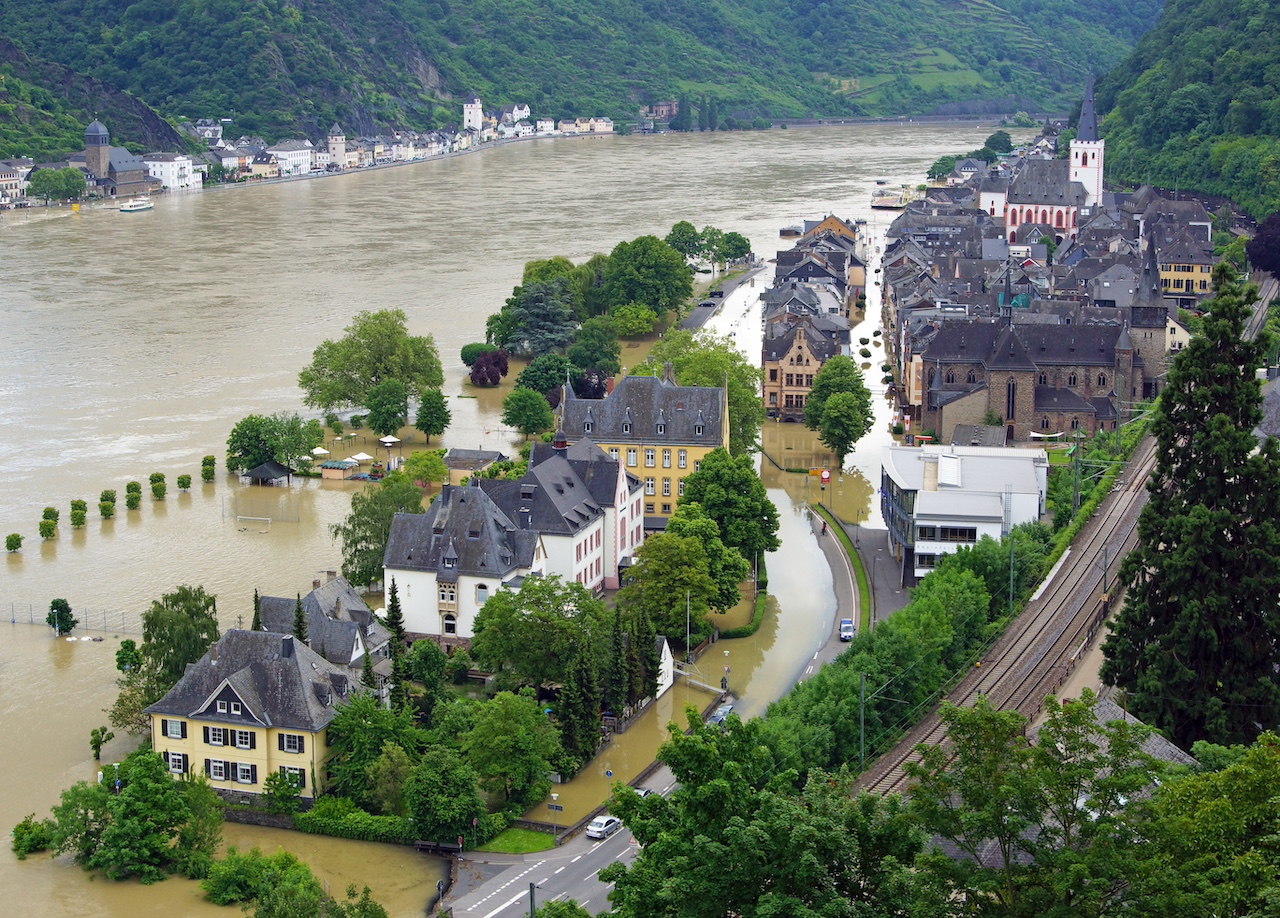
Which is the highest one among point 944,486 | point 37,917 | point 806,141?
point 806,141

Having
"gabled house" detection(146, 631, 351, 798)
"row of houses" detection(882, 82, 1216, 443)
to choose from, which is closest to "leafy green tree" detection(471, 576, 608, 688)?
"gabled house" detection(146, 631, 351, 798)

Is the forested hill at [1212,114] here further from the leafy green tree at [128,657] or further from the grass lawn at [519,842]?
the grass lawn at [519,842]

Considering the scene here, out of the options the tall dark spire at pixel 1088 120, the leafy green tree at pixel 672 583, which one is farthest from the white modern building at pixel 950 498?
the tall dark spire at pixel 1088 120

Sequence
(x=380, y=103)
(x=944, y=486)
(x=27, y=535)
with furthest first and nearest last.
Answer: (x=380, y=103), (x=27, y=535), (x=944, y=486)

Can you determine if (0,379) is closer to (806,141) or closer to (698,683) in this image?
(698,683)

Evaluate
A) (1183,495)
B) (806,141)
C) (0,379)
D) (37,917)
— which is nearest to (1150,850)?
(1183,495)

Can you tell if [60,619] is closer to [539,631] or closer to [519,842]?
[539,631]
